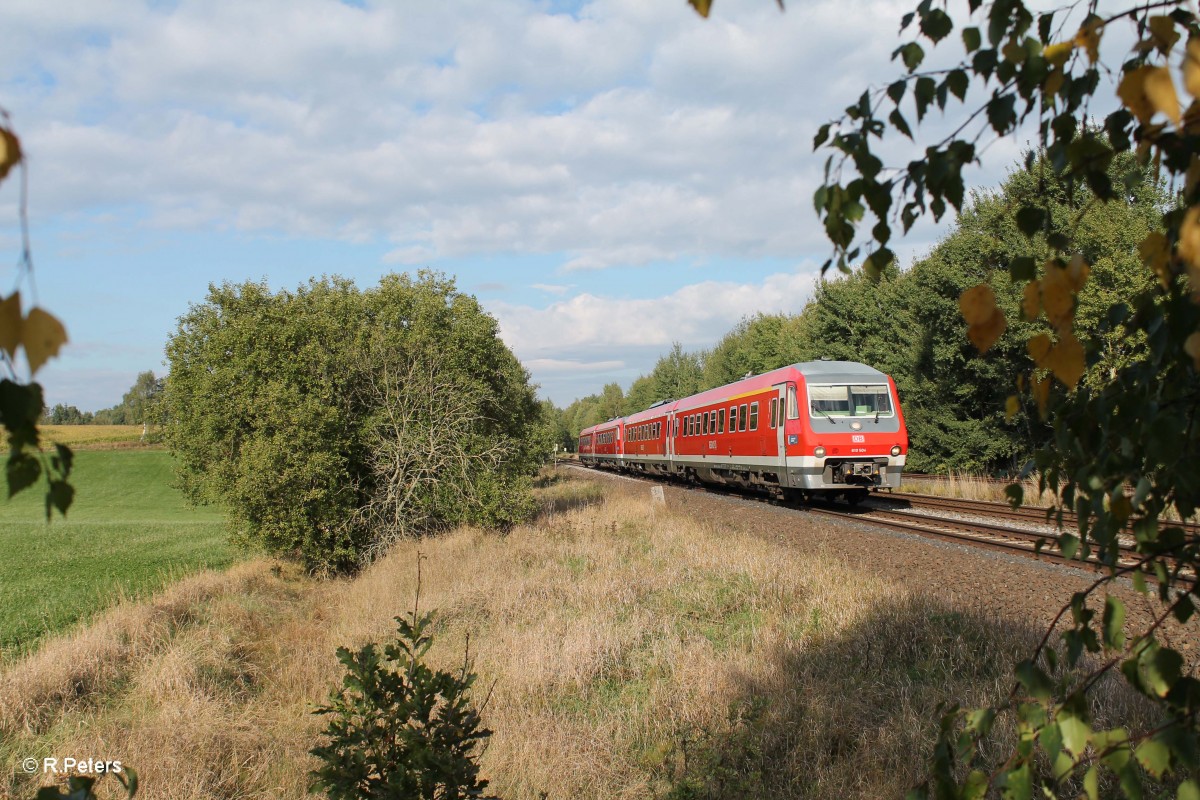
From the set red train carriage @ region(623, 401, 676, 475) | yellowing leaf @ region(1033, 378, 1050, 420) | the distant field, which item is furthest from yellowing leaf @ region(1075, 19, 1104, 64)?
the distant field

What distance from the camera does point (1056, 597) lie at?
7.99m

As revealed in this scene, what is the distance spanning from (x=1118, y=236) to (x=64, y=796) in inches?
925

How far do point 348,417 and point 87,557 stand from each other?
37.5 ft

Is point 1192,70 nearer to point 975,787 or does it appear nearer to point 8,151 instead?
point 975,787

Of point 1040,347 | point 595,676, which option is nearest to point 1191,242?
point 1040,347

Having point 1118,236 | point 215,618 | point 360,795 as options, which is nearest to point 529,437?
point 215,618

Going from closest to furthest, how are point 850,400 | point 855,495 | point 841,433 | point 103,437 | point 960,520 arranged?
point 960,520
point 841,433
point 850,400
point 855,495
point 103,437

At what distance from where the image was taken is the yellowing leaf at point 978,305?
1394 mm

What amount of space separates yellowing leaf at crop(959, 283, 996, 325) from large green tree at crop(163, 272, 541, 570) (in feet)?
47.5

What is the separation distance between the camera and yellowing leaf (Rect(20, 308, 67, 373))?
946mm

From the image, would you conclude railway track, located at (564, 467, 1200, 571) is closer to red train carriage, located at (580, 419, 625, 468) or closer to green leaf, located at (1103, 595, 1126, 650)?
green leaf, located at (1103, 595, 1126, 650)

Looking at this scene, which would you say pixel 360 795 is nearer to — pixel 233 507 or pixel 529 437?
pixel 233 507

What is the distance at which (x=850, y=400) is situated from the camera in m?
16.3

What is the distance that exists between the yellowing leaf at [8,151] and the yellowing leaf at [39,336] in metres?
0.17
